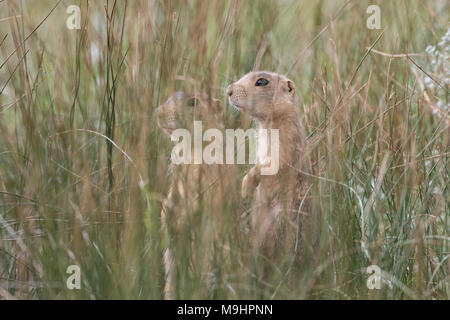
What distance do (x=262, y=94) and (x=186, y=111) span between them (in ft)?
3.38

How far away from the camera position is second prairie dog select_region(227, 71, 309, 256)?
3.12 meters

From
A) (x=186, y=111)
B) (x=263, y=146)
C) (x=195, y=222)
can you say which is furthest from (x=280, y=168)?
(x=195, y=222)

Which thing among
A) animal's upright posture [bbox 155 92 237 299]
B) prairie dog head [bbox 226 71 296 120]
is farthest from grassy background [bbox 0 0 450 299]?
prairie dog head [bbox 226 71 296 120]

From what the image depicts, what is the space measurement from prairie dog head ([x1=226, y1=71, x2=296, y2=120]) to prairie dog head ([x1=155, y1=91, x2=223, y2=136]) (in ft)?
0.45

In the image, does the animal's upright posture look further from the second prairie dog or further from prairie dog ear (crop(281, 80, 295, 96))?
prairie dog ear (crop(281, 80, 295, 96))

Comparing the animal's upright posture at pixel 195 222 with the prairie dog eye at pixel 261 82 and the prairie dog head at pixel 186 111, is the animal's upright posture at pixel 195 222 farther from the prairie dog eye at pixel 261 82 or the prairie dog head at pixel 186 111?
the prairie dog eye at pixel 261 82

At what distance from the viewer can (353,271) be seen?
2.88 metres

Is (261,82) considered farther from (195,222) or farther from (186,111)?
(195,222)

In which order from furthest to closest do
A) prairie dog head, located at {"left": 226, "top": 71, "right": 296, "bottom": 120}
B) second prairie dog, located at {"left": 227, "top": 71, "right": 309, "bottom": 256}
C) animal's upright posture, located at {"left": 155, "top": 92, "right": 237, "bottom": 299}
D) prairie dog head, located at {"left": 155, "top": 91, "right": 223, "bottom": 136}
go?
prairie dog head, located at {"left": 226, "top": 71, "right": 296, "bottom": 120} < second prairie dog, located at {"left": 227, "top": 71, "right": 309, "bottom": 256} < prairie dog head, located at {"left": 155, "top": 91, "right": 223, "bottom": 136} < animal's upright posture, located at {"left": 155, "top": 92, "right": 237, "bottom": 299}

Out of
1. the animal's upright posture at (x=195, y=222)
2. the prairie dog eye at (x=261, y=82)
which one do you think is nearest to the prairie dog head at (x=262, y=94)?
the prairie dog eye at (x=261, y=82)

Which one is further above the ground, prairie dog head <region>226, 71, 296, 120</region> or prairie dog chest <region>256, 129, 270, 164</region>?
prairie dog head <region>226, 71, 296, 120</region>

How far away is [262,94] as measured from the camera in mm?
3832
